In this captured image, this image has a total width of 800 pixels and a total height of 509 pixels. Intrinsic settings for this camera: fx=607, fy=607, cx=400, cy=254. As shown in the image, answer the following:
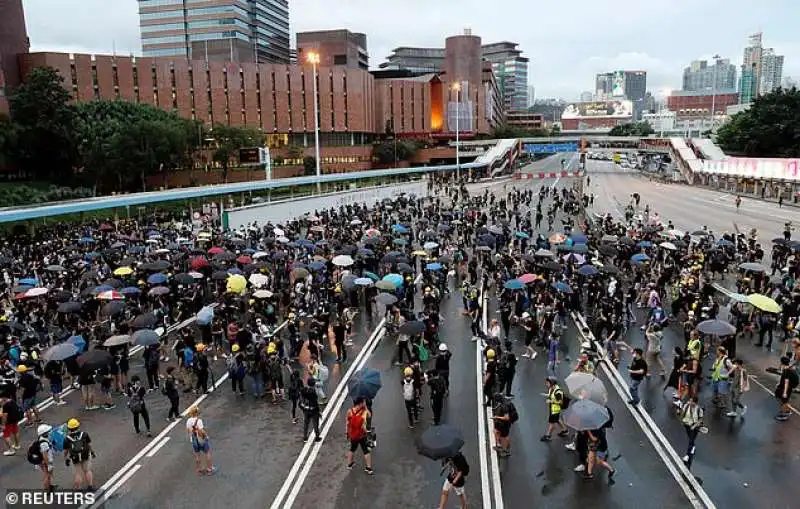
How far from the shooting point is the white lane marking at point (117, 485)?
367 inches

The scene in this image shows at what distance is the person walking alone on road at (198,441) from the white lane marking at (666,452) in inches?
293

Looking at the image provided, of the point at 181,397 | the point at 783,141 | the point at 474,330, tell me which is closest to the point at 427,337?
the point at 474,330

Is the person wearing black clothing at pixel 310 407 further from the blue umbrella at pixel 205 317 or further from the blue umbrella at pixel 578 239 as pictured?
the blue umbrella at pixel 578 239

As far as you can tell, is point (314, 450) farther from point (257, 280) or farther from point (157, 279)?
point (157, 279)

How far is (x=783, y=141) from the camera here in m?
72.4

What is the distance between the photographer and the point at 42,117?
6088cm

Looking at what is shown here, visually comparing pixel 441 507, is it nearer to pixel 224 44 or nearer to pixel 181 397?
pixel 181 397

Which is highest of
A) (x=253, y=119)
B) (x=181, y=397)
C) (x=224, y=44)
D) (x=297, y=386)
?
(x=224, y=44)

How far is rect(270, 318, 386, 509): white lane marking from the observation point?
9.29 metres

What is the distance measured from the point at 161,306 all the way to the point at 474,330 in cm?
970

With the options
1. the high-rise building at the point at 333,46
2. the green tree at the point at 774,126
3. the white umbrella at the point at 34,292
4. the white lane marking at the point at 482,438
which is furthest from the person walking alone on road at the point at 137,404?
the high-rise building at the point at 333,46

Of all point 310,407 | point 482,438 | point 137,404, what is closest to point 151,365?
point 137,404

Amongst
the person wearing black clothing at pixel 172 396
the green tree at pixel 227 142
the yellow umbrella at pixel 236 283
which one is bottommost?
the person wearing black clothing at pixel 172 396

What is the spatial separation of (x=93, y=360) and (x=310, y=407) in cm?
471
